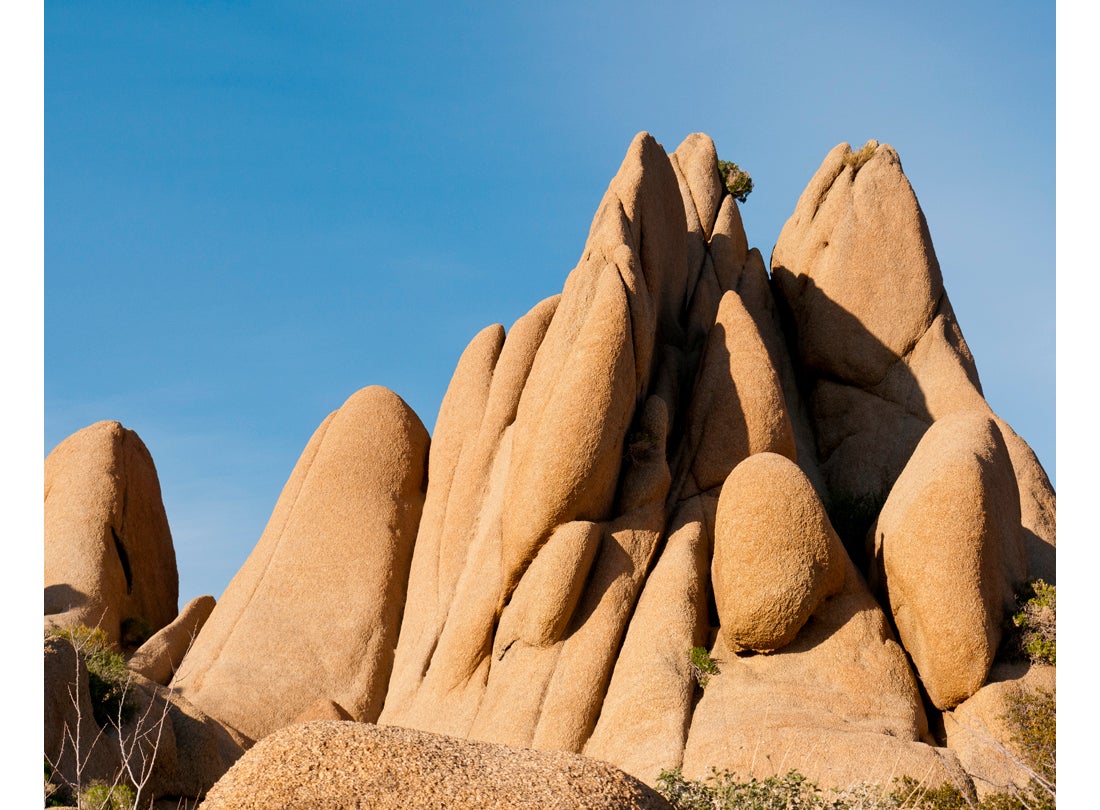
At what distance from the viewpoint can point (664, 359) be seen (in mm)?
23375

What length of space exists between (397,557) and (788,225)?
1245 cm

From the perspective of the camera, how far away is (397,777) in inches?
366

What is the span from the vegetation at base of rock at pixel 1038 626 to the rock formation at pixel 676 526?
1.46ft

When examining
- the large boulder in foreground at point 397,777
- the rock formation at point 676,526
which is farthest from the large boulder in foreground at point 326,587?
the large boulder in foreground at point 397,777

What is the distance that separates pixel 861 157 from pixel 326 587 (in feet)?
51.6

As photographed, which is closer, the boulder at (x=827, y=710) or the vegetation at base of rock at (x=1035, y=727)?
the boulder at (x=827, y=710)

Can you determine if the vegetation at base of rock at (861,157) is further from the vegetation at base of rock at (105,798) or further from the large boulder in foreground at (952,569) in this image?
the vegetation at base of rock at (105,798)

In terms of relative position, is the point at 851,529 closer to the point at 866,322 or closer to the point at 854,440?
the point at 854,440

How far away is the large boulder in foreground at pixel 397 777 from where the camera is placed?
905 cm

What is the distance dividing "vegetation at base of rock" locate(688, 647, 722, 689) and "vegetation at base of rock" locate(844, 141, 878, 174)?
46.6 feet

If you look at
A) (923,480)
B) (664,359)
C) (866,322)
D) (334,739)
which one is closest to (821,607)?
(923,480)

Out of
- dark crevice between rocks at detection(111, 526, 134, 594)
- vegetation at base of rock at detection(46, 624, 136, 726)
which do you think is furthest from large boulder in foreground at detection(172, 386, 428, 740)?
vegetation at base of rock at detection(46, 624, 136, 726)

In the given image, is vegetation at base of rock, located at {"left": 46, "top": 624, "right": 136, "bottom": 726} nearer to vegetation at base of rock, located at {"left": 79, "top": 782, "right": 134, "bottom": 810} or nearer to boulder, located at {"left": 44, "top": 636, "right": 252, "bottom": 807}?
boulder, located at {"left": 44, "top": 636, "right": 252, "bottom": 807}

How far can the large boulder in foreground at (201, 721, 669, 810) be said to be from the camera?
29.7ft
